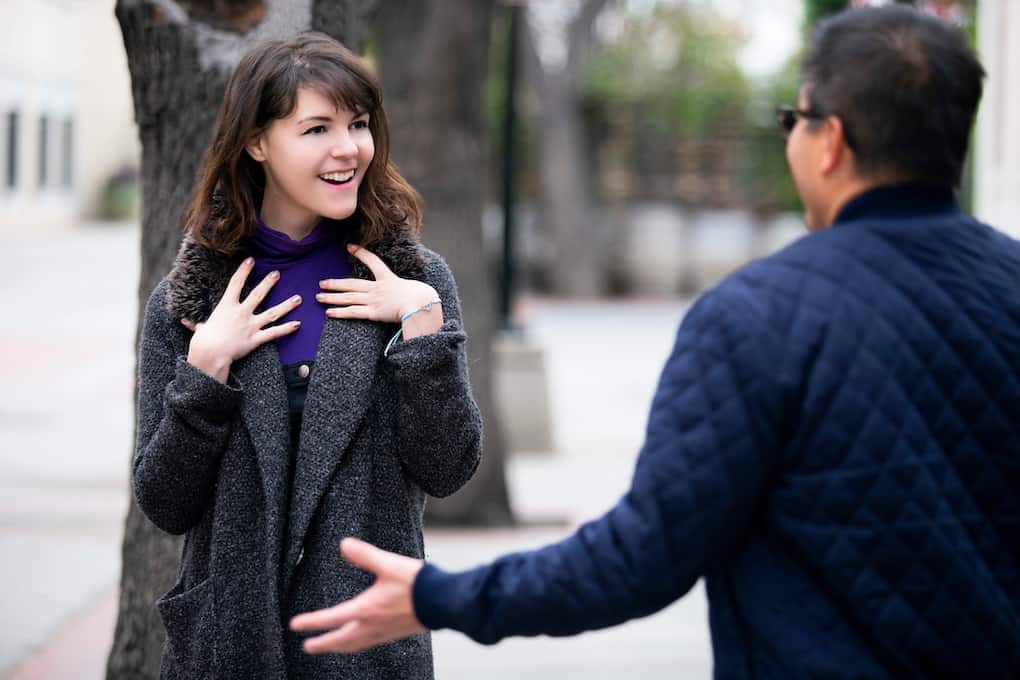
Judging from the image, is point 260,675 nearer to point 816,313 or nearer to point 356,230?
point 356,230

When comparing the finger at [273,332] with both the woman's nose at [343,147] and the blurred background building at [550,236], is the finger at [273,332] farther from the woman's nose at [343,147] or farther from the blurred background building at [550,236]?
the blurred background building at [550,236]

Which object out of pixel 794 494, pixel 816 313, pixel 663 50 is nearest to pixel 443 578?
pixel 794 494

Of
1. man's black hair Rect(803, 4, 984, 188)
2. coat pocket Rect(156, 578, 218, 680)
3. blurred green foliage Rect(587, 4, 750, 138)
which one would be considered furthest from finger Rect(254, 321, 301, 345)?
blurred green foliage Rect(587, 4, 750, 138)

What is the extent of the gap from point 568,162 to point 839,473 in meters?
22.8

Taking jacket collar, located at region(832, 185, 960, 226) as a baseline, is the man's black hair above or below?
above

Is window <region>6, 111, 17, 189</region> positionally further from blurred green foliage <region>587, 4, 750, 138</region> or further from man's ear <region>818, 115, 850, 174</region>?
man's ear <region>818, 115, 850, 174</region>

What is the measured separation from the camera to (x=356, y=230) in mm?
2934

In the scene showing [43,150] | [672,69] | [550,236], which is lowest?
[550,236]

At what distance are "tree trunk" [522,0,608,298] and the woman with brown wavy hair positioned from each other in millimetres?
21318

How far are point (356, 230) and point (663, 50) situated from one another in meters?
23.3

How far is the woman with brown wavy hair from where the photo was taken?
107 inches

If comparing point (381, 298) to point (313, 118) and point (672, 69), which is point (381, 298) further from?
point (672, 69)

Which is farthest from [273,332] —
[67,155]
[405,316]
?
[67,155]

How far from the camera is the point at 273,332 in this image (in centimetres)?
278
